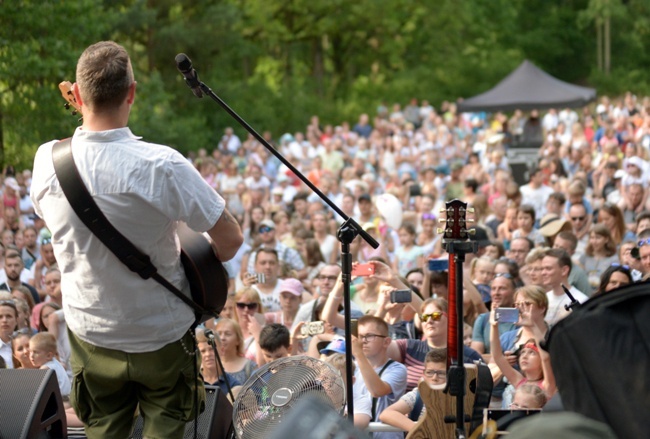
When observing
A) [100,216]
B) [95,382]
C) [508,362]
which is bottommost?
[508,362]

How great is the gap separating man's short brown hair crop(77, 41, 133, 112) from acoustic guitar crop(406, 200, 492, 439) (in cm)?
163

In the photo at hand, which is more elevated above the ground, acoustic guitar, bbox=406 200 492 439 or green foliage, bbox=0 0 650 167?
green foliage, bbox=0 0 650 167

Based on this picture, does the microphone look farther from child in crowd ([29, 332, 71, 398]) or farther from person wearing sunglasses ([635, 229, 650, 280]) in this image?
person wearing sunglasses ([635, 229, 650, 280])

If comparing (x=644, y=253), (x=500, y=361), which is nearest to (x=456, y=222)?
(x=500, y=361)

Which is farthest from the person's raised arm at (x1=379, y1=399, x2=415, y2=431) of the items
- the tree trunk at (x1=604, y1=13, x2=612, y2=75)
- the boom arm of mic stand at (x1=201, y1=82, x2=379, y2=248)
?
the tree trunk at (x1=604, y1=13, x2=612, y2=75)

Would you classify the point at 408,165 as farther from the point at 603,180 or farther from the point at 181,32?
the point at 181,32

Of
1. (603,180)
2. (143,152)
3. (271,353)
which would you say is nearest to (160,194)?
(143,152)

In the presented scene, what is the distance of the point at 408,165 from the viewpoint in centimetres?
2205

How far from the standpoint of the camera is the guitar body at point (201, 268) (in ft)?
13.7

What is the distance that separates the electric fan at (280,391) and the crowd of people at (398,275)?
435 millimetres

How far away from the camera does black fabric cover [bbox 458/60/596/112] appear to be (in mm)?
24453

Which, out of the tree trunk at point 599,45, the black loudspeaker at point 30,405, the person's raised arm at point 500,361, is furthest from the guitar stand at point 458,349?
the tree trunk at point 599,45

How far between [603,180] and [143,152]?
1299 cm

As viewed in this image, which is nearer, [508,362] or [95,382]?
[95,382]
